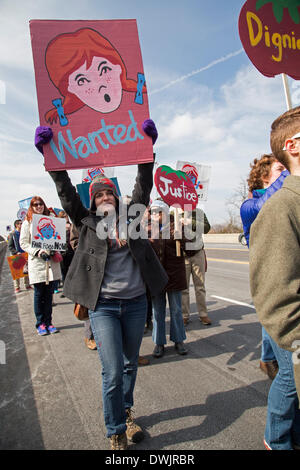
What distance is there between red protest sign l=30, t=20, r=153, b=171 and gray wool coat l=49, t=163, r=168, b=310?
28 centimetres

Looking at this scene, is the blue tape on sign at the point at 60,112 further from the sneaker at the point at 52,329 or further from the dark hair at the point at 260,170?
the sneaker at the point at 52,329

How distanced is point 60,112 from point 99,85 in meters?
0.46

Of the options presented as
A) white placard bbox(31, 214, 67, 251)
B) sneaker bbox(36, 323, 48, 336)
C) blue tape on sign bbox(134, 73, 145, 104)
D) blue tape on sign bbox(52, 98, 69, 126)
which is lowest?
sneaker bbox(36, 323, 48, 336)

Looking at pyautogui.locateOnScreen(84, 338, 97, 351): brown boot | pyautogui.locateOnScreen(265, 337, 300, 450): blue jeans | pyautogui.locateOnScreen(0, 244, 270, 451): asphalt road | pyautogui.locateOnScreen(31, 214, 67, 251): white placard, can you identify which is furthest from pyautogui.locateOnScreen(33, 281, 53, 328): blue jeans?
pyautogui.locateOnScreen(265, 337, 300, 450): blue jeans

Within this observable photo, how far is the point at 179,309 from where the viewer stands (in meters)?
4.09

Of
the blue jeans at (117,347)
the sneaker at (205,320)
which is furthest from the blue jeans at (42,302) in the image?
the blue jeans at (117,347)

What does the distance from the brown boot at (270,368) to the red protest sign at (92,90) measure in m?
2.43

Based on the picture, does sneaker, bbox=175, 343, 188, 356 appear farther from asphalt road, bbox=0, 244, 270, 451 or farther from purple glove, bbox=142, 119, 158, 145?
purple glove, bbox=142, 119, 158, 145

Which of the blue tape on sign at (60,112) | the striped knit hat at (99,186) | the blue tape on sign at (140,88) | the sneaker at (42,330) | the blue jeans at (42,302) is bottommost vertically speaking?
the sneaker at (42,330)

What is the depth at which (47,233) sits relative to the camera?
5.13m

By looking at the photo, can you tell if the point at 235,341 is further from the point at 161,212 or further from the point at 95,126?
the point at 95,126

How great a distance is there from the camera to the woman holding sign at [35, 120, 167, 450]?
2.15 meters

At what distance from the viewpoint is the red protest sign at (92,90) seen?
2.51 m

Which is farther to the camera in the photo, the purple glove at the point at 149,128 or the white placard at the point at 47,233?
the white placard at the point at 47,233
